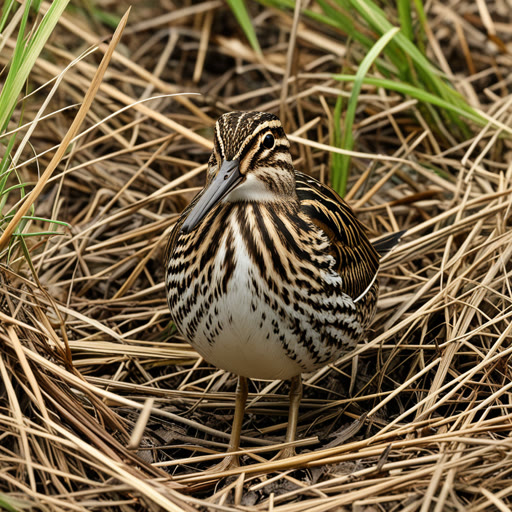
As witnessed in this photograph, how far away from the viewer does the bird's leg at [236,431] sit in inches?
147

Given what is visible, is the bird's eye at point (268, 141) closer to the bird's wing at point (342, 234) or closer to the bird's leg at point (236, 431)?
the bird's wing at point (342, 234)

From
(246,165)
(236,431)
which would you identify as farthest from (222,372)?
(246,165)

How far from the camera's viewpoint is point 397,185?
5.67 m

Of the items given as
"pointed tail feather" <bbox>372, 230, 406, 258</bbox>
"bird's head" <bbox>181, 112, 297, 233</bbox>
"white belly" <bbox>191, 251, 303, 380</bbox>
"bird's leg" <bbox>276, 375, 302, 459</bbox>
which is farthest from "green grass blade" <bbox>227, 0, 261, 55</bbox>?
"white belly" <bbox>191, 251, 303, 380</bbox>

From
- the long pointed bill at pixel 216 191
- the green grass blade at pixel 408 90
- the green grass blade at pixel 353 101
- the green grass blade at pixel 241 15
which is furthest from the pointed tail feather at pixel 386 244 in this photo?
the green grass blade at pixel 241 15

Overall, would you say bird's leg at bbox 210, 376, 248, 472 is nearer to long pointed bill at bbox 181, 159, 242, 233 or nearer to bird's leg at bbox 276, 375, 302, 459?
bird's leg at bbox 276, 375, 302, 459

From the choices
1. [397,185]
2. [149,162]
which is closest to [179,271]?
[149,162]

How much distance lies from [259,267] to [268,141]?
508 millimetres

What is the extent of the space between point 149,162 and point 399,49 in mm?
1755

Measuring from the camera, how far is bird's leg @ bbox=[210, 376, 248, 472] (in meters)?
3.74

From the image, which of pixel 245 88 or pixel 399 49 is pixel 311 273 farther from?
pixel 245 88

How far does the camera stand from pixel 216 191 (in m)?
3.12

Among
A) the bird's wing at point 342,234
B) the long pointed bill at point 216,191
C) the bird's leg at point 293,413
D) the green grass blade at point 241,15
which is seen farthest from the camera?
the green grass blade at point 241,15

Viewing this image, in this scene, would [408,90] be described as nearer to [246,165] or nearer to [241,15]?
[241,15]
